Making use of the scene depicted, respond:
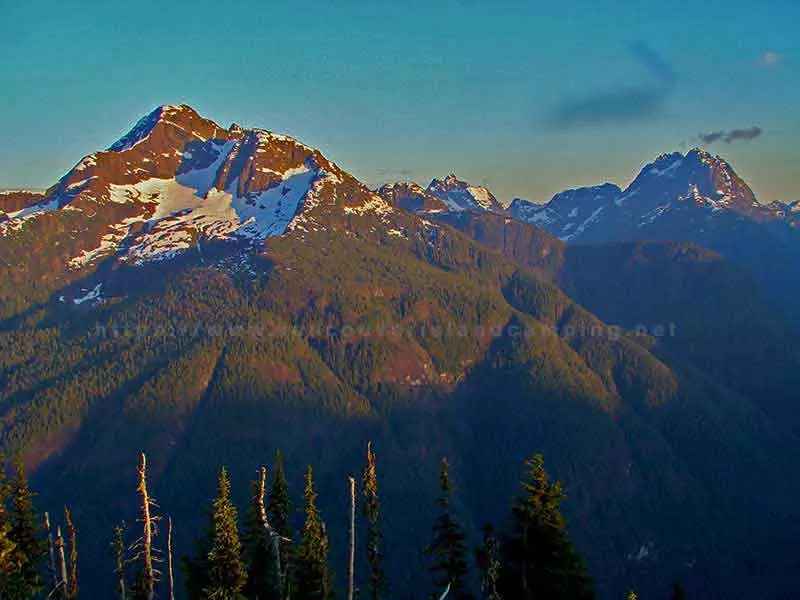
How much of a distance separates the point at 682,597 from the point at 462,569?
17331 mm

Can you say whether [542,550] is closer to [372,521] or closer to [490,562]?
[490,562]

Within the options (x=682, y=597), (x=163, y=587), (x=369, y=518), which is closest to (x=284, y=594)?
(x=369, y=518)

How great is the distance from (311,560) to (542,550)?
1999cm

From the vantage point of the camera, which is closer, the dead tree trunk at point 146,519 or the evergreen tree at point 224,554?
the dead tree trunk at point 146,519

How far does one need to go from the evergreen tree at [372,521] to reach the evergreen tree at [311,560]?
11.6 feet

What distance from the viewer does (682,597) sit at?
64938 mm

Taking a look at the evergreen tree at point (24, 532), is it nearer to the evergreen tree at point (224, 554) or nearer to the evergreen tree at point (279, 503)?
the evergreen tree at point (224, 554)

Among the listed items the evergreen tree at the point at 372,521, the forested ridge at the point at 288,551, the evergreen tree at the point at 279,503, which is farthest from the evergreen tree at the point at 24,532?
the evergreen tree at the point at 372,521

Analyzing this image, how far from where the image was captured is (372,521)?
64438mm

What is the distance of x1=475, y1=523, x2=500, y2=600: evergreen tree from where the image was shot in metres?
51.2

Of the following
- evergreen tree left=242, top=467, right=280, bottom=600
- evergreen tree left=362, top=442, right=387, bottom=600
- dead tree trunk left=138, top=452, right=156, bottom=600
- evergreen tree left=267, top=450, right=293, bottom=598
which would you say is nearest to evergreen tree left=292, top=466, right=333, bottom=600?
evergreen tree left=267, top=450, right=293, bottom=598

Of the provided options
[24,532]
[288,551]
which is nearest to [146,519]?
[24,532]

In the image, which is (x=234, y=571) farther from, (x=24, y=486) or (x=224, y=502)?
(x=24, y=486)

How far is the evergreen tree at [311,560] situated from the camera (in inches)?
2483
